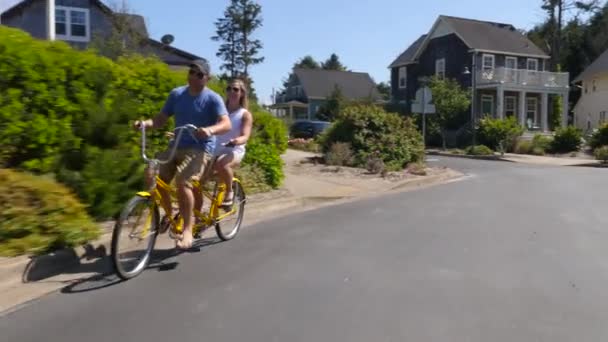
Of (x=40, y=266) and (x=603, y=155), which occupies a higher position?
(x=603, y=155)

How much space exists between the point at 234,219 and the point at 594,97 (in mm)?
47184

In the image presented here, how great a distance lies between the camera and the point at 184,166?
5980 mm

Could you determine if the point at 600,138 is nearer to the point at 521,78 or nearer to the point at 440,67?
the point at 521,78

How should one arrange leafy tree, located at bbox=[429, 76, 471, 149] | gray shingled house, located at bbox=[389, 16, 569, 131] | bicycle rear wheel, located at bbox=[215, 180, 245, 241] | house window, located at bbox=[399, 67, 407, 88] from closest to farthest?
bicycle rear wheel, located at bbox=[215, 180, 245, 241] → leafy tree, located at bbox=[429, 76, 471, 149] → gray shingled house, located at bbox=[389, 16, 569, 131] → house window, located at bbox=[399, 67, 407, 88]

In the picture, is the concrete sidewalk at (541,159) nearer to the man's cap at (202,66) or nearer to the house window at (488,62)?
the house window at (488,62)

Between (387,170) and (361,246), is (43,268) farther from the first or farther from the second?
(387,170)

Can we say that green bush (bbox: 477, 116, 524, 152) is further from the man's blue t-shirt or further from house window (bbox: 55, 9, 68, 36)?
the man's blue t-shirt

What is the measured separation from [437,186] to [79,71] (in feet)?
31.4

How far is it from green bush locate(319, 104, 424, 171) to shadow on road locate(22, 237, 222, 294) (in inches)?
427

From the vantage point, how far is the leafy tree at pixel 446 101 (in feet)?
122

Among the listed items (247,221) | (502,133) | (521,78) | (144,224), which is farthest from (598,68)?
(144,224)

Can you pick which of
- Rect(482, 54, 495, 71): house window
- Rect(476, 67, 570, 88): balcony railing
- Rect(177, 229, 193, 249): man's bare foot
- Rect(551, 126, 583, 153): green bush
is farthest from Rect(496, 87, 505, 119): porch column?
Rect(177, 229, 193, 249): man's bare foot

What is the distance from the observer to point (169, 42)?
119 feet

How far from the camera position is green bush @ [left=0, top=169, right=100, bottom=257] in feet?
18.6
